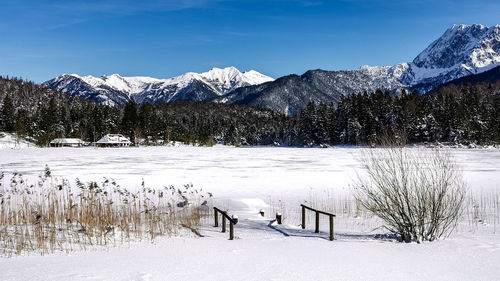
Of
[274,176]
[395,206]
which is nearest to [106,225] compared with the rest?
[395,206]

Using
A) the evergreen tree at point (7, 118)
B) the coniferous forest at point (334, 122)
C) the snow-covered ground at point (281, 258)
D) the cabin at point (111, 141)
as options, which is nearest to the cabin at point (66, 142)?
the coniferous forest at point (334, 122)

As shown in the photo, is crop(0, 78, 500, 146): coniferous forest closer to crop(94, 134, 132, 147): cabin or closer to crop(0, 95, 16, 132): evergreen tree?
crop(0, 95, 16, 132): evergreen tree

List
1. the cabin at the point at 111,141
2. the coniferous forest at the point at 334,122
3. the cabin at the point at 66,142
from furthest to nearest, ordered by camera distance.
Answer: the cabin at the point at 66,142
the cabin at the point at 111,141
the coniferous forest at the point at 334,122

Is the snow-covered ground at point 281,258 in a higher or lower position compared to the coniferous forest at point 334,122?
lower

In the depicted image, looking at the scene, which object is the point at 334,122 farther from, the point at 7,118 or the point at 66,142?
the point at 7,118

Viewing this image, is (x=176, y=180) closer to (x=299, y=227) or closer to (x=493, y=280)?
(x=299, y=227)

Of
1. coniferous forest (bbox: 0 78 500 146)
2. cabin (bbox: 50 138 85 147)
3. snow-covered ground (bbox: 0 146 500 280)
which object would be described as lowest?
snow-covered ground (bbox: 0 146 500 280)

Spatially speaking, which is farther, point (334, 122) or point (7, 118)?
point (7, 118)

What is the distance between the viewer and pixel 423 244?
29.8 ft

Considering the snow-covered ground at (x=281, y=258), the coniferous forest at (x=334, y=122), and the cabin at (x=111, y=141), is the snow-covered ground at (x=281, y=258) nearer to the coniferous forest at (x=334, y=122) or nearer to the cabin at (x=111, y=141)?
the coniferous forest at (x=334, y=122)

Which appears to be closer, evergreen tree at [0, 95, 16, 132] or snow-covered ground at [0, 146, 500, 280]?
snow-covered ground at [0, 146, 500, 280]

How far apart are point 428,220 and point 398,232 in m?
0.84

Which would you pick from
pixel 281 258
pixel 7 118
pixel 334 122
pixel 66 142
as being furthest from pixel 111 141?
pixel 281 258

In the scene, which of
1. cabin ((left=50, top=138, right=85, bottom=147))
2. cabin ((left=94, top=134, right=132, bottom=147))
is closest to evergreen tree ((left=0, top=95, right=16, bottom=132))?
cabin ((left=50, top=138, right=85, bottom=147))
